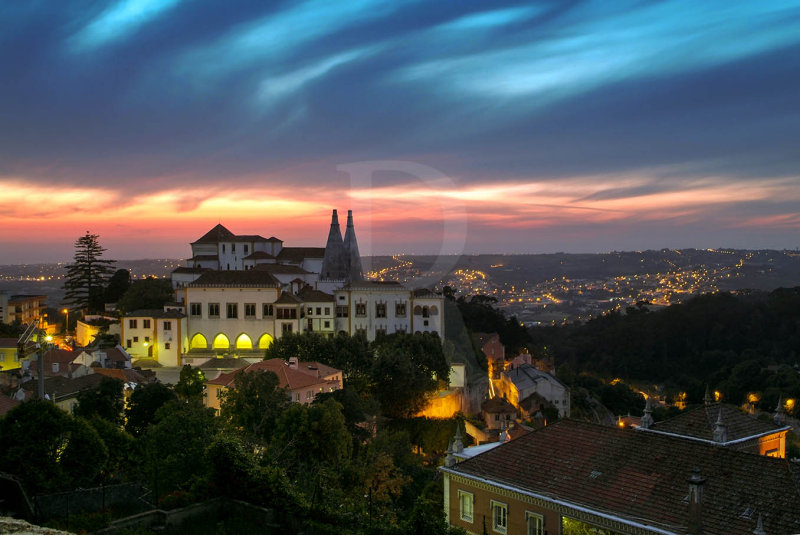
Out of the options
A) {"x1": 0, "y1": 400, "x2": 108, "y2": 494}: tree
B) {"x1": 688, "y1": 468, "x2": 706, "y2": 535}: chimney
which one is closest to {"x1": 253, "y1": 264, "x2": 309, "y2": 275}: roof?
{"x1": 0, "y1": 400, "x2": 108, "y2": 494}: tree

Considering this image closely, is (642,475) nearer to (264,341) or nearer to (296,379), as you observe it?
(296,379)

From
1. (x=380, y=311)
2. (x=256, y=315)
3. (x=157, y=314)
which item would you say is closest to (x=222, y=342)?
(x=256, y=315)

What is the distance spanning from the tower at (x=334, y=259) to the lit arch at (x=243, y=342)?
6.49m

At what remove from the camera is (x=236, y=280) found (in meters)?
39.9

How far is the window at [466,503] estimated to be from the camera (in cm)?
1441

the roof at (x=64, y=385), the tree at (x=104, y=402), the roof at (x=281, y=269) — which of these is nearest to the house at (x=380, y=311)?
the roof at (x=281, y=269)

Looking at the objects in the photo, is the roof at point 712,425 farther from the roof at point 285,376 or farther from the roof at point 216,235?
the roof at point 216,235

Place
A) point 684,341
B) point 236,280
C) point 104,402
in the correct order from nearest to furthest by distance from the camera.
Result: point 104,402 → point 236,280 → point 684,341

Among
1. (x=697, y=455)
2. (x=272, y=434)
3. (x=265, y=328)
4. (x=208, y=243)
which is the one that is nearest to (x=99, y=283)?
(x=208, y=243)

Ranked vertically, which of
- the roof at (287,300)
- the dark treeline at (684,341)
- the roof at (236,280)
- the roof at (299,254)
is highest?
the roof at (299,254)

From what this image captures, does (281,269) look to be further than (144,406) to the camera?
Yes

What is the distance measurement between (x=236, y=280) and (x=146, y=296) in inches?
300

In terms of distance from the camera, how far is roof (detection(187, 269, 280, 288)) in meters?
39.5

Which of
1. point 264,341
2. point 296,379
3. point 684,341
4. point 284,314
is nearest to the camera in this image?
point 296,379
